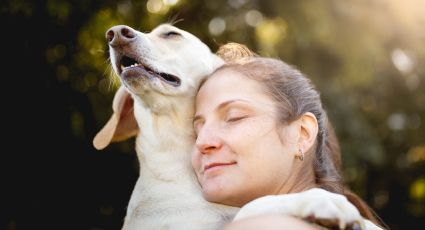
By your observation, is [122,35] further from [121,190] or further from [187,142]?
[121,190]

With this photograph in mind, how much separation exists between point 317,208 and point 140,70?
4.22 ft

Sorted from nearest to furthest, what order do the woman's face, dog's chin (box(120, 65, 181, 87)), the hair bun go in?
the woman's face, dog's chin (box(120, 65, 181, 87)), the hair bun

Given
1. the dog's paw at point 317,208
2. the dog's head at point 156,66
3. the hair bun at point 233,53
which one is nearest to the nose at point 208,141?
the dog's paw at point 317,208

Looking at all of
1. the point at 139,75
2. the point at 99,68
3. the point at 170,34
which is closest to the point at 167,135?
the point at 139,75

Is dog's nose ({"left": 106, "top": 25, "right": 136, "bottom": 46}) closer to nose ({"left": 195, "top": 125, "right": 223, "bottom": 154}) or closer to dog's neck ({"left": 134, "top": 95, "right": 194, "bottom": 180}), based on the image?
dog's neck ({"left": 134, "top": 95, "right": 194, "bottom": 180})

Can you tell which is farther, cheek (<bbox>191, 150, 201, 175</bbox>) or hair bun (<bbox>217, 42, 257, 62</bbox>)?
hair bun (<bbox>217, 42, 257, 62</bbox>)

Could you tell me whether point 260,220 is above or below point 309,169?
above

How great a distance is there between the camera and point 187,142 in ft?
9.86

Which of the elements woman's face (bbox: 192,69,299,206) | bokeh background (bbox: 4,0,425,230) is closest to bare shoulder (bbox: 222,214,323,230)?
woman's face (bbox: 192,69,299,206)

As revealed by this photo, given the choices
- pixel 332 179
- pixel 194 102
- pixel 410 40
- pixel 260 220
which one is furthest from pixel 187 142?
pixel 410 40

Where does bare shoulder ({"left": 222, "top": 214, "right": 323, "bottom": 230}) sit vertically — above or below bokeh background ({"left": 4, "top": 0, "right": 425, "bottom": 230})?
above

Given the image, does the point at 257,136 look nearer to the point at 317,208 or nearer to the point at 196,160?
the point at 196,160

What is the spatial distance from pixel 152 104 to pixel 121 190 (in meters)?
3.28

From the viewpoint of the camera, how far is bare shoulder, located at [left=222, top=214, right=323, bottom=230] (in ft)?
6.02
